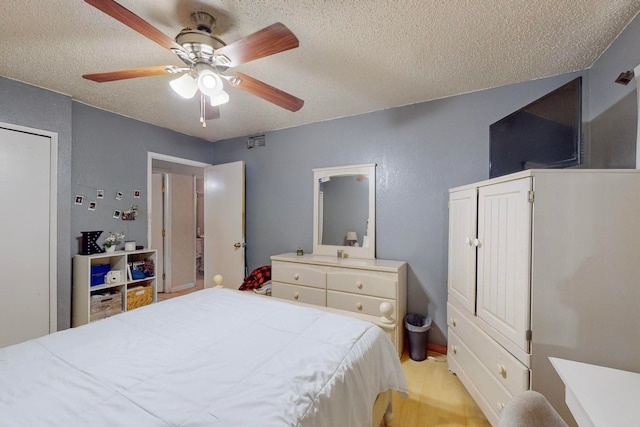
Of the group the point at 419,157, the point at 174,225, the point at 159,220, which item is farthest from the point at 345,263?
the point at 159,220

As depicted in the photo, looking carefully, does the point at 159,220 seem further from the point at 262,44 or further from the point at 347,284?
the point at 262,44

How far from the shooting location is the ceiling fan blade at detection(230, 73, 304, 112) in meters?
1.59

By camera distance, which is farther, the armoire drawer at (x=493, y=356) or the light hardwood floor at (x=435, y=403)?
the light hardwood floor at (x=435, y=403)

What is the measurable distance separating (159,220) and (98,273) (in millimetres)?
1921

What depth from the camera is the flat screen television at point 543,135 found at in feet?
4.90

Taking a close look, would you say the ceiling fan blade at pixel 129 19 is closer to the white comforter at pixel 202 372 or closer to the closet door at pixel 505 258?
the white comforter at pixel 202 372

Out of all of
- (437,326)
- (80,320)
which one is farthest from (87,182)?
(437,326)

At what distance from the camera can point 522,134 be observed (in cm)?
187

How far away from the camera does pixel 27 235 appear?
2256mm

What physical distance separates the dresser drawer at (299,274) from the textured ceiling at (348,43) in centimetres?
167

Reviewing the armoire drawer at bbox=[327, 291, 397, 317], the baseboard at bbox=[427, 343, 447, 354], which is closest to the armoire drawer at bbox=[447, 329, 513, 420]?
the baseboard at bbox=[427, 343, 447, 354]

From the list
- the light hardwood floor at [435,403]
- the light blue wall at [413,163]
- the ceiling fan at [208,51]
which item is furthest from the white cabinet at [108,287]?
the light hardwood floor at [435,403]

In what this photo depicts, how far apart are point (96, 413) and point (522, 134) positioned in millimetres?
2640

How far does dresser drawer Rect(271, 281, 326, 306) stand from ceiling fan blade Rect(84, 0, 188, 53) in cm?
220
